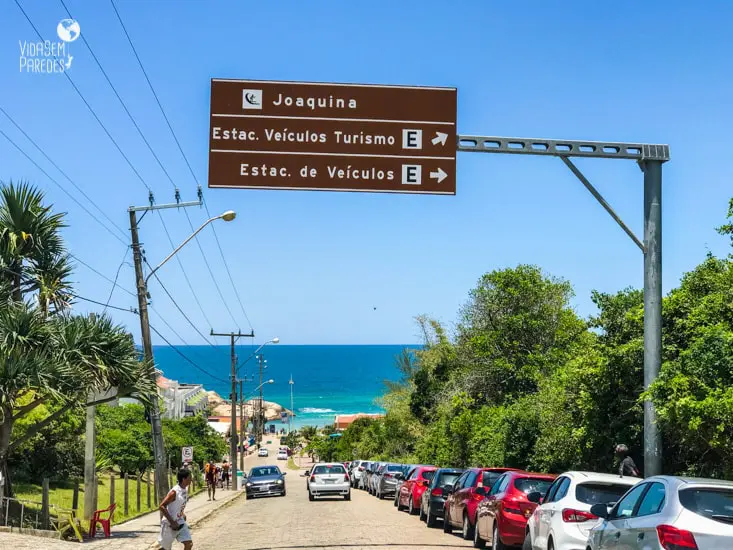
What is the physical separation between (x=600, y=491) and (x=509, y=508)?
3.21 meters

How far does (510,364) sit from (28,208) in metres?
25.3

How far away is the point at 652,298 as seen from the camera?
1622 cm

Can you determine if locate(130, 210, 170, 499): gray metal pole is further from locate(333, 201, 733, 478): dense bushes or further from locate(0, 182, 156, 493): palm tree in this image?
locate(333, 201, 733, 478): dense bushes

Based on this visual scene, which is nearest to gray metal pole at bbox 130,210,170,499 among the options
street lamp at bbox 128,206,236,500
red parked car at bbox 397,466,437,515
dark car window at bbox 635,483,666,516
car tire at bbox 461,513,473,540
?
street lamp at bbox 128,206,236,500

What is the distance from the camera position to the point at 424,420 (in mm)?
62406

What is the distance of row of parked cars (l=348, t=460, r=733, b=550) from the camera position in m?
8.70

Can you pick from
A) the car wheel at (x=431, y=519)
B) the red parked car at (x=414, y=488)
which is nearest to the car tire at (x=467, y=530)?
the car wheel at (x=431, y=519)

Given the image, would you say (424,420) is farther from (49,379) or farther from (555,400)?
(49,379)

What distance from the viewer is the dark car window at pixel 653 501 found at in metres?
9.36

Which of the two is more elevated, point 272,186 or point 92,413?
point 272,186

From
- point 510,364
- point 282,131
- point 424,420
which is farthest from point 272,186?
point 424,420

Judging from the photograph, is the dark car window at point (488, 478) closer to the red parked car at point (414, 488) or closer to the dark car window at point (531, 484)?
the dark car window at point (531, 484)

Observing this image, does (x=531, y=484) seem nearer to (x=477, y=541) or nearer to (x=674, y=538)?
(x=477, y=541)

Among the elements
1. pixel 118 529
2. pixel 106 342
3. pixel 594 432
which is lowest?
pixel 118 529
